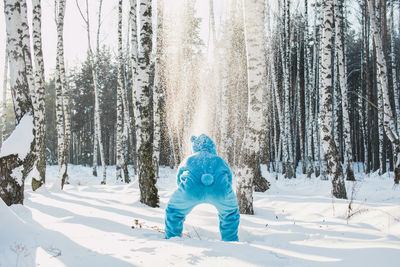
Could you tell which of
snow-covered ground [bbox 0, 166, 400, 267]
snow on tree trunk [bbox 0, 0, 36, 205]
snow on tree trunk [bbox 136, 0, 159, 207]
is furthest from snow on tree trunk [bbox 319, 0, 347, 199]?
snow on tree trunk [bbox 0, 0, 36, 205]

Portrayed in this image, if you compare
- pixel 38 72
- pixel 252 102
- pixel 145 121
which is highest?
pixel 38 72

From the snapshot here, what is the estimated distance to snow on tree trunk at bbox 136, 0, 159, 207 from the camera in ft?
20.3

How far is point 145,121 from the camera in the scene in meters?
6.41

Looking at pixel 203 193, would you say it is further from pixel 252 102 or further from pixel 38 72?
pixel 38 72

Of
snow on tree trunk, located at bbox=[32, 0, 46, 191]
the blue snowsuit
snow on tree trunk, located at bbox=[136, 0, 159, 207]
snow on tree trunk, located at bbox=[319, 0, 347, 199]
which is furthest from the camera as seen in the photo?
snow on tree trunk, located at bbox=[32, 0, 46, 191]

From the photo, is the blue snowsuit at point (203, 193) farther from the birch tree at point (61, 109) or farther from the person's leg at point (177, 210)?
the birch tree at point (61, 109)

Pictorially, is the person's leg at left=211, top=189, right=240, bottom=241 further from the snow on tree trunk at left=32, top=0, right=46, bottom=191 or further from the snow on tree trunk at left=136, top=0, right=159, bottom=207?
the snow on tree trunk at left=32, top=0, right=46, bottom=191

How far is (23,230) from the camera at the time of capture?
9.43 feet

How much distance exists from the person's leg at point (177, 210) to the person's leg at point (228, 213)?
1.02ft

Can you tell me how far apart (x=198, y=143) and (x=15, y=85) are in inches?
122

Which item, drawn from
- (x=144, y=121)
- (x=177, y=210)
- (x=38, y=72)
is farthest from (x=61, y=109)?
(x=177, y=210)

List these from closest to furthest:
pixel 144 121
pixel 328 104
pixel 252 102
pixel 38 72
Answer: pixel 252 102
pixel 144 121
pixel 328 104
pixel 38 72

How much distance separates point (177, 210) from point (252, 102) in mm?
3160

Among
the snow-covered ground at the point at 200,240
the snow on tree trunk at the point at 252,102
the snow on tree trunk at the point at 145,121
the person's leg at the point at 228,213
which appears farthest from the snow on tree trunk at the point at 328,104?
the person's leg at the point at 228,213
